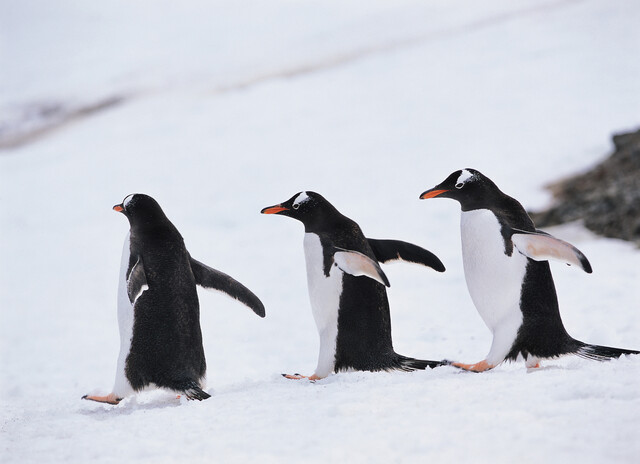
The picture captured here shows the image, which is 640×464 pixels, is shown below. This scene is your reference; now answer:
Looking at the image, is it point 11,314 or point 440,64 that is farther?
point 440,64

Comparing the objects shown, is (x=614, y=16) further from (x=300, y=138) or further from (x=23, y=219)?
(x=23, y=219)

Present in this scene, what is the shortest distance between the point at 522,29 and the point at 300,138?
725cm

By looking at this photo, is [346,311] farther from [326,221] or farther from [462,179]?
[462,179]

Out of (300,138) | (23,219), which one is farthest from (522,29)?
(23,219)

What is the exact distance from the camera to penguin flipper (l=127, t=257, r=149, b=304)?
9.03 ft

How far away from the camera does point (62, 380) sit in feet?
13.7

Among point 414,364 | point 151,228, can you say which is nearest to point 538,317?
point 414,364

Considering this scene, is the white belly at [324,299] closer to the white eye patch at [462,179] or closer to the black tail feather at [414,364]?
the black tail feather at [414,364]

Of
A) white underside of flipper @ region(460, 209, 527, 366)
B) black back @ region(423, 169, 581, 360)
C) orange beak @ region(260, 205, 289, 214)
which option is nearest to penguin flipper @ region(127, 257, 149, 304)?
orange beak @ region(260, 205, 289, 214)

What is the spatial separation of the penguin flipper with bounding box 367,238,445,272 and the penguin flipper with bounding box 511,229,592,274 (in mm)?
434

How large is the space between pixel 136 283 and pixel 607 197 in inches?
204

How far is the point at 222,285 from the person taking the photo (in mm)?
3170

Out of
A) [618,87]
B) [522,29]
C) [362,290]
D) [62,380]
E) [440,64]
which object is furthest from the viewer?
[522,29]

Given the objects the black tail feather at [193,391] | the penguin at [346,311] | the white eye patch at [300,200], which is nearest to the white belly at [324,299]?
the penguin at [346,311]
